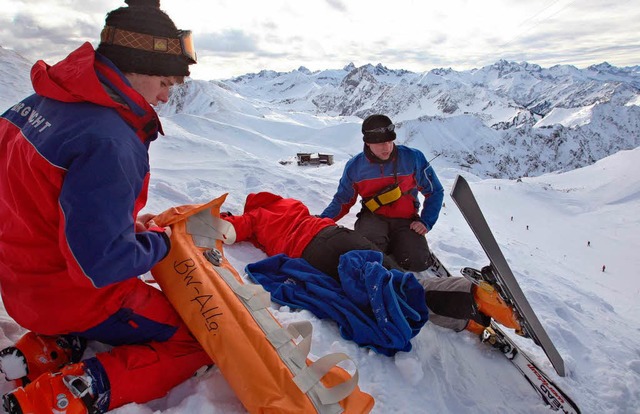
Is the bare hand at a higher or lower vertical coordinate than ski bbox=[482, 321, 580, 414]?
higher

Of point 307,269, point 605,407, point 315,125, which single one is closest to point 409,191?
point 307,269

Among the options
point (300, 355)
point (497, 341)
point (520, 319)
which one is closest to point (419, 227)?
point (497, 341)

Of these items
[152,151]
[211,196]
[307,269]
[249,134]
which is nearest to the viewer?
[307,269]

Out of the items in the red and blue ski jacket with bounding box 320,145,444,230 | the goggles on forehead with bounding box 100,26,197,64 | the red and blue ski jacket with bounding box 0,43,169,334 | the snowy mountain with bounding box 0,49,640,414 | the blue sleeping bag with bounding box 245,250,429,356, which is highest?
the goggles on forehead with bounding box 100,26,197,64

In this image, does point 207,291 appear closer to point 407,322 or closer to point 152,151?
point 407,322

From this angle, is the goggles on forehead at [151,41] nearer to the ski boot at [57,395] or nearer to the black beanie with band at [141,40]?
the black beanie with band at [141,40]

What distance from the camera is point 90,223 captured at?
5.61 feet

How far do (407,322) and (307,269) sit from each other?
3.89 feet

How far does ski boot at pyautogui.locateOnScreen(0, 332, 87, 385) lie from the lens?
209 centimetres

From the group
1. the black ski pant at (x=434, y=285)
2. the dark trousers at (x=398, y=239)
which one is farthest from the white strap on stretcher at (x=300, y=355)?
the dark trousers at (x=398, y=239)

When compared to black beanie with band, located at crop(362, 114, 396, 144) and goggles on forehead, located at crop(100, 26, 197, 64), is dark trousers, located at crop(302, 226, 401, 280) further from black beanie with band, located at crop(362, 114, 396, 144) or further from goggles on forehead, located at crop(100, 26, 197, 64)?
goggles on forehead, located at crop(100, 26, 197, 64)

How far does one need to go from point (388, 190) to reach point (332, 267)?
5.14 feet

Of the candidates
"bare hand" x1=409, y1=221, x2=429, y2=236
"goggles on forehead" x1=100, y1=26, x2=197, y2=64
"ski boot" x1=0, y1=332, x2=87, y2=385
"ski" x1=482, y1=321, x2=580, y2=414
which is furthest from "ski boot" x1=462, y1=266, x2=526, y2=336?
"ski boot" x1=0, y1=332, x2=87, y2=385

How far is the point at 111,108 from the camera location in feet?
6.08
